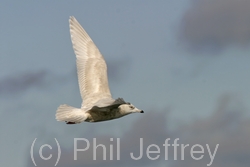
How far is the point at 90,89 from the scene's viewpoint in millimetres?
27344

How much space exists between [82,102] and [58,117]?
108 inches

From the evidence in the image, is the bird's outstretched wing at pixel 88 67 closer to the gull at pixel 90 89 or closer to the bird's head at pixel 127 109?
the gull at pixel 90 89

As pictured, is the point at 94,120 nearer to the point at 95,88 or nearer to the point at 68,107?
the point at 68,107

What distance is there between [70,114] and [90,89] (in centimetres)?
352

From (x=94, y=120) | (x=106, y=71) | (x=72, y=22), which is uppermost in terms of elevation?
(x=72, y=22)

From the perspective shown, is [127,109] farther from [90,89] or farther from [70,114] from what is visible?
[90,89]

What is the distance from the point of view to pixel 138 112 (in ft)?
81.5

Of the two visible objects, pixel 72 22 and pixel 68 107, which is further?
pixel 72 22

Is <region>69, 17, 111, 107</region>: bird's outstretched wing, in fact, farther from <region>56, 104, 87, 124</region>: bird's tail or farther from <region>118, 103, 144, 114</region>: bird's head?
<region>118, 103, 144, 114</region>: bird's head

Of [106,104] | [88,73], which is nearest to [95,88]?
[88,73]

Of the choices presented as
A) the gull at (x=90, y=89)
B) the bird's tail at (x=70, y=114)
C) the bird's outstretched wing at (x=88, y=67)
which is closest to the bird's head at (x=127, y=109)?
the gull at (x=90, y=89)

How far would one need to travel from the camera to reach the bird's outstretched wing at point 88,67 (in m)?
27.1

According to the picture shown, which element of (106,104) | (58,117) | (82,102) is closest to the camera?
(106,104)

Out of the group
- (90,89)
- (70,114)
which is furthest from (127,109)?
(90,89)
